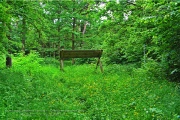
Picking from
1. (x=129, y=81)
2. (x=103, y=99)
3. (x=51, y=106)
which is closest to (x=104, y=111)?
(x=103, y=99)

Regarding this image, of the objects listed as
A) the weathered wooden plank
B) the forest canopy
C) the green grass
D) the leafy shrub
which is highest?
the forest canopy

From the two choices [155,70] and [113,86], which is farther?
[155,70]

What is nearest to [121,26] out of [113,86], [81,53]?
[81,53]

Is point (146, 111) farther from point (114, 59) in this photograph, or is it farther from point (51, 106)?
point (114, 59)

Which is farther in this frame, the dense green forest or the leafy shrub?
the leafy shrub

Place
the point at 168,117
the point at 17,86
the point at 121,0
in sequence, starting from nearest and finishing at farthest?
the point at 168,117 → the point at 17,86 → the point at 121,0

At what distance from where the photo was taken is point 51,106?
618 cm

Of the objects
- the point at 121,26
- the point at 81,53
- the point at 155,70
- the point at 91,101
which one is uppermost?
the point at 121,26

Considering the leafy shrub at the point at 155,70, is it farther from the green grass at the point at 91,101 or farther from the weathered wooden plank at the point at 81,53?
the weathered wooden plank at the point at 81,53

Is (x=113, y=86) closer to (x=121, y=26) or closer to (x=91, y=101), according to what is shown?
(x=91, y=101)

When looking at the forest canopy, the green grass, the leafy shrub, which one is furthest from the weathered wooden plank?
the green grass

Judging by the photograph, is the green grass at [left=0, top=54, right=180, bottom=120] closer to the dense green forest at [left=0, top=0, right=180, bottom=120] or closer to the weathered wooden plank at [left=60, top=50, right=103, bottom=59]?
the dense green forest at [left=0, top=0, right=180, bottom=120]

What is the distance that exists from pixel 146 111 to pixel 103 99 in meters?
2.00

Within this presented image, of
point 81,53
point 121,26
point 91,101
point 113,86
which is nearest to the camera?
point 91,101
